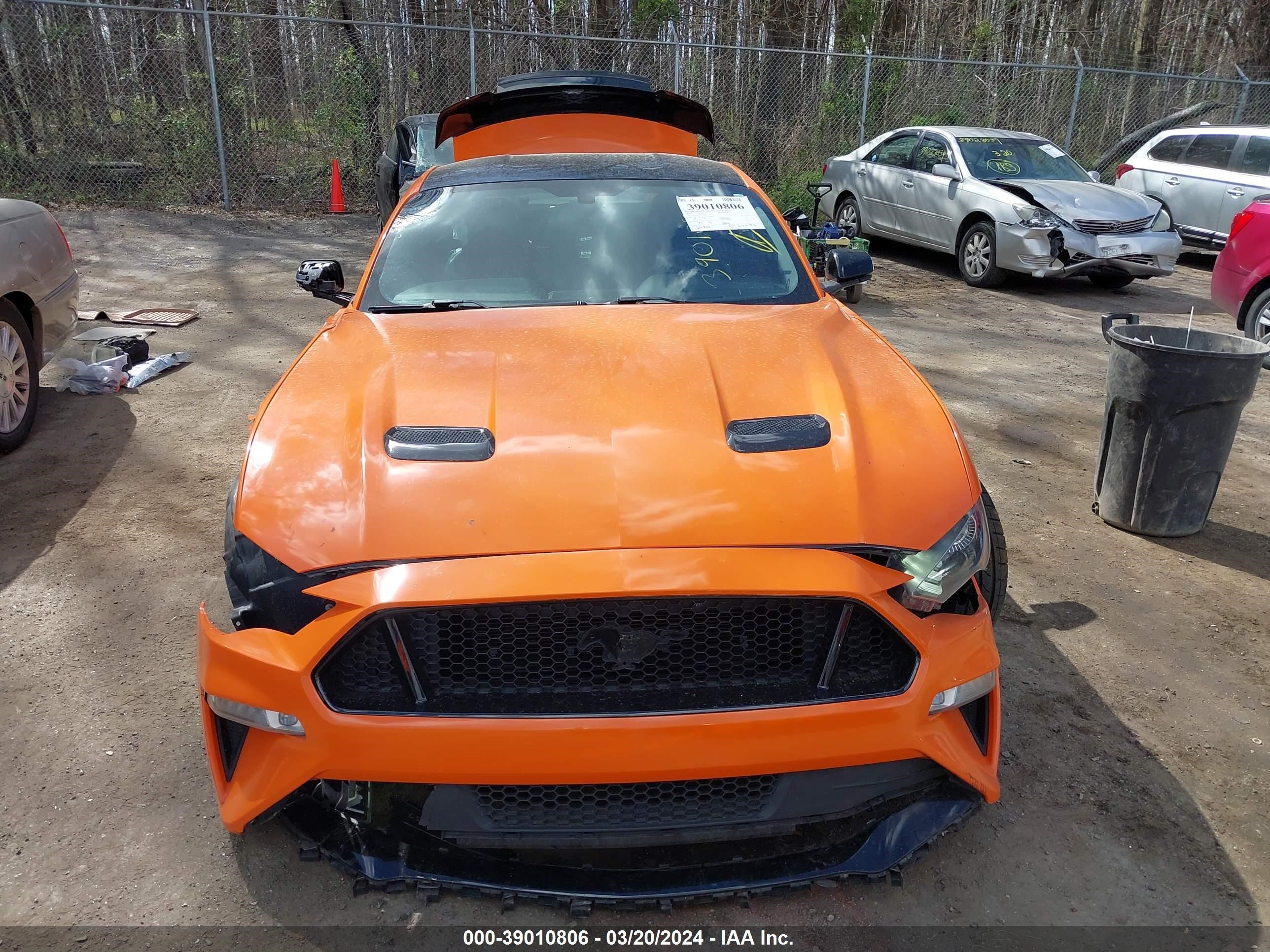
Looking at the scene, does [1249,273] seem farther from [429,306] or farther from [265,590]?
[265,590]

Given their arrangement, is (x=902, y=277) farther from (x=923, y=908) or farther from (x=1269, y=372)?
(x=923, y=908)

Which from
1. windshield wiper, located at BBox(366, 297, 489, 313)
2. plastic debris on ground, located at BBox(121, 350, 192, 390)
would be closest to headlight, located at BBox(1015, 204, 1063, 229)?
plastic debris on ground, located at BBox(121, 350, 192, 390)

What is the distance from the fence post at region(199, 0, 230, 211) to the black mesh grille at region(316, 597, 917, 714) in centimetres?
1296

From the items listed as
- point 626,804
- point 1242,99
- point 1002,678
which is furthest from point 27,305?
point 1242,99

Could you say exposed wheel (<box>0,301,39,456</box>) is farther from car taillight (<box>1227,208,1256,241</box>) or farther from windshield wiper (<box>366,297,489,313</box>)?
car taillight (<box>1227,208,1256,241</box>)

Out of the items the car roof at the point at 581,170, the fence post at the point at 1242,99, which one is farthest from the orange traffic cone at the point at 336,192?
the fence post at the point at 1242,99

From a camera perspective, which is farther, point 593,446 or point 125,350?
point 125,350

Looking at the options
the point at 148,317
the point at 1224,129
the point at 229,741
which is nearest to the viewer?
the point at 229,741

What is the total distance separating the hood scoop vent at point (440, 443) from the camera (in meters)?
Answer: 2.35

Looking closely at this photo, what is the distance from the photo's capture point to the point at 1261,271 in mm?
6828

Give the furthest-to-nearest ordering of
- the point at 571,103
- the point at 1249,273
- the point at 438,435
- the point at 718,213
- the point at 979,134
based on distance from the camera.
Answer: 1. the point at 979,134
2. the point at 1249,273
3. the point at 571,103
4. the point at 718,213
5. the point at 438,435

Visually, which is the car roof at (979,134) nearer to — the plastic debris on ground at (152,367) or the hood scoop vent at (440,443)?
the plastic debris on ground at (152,367)

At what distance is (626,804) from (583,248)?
2.12 meters

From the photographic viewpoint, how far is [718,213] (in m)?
3.74
